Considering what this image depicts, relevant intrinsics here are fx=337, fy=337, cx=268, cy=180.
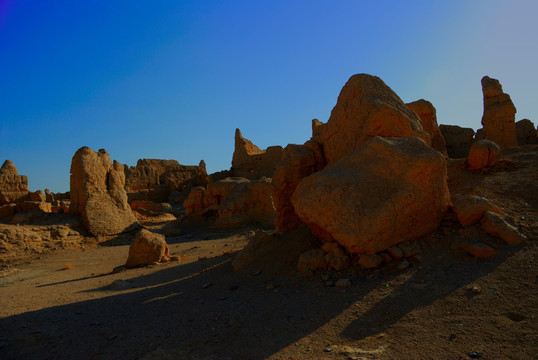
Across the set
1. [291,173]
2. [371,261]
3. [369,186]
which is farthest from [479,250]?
[291,173]

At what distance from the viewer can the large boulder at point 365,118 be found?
16.0ft

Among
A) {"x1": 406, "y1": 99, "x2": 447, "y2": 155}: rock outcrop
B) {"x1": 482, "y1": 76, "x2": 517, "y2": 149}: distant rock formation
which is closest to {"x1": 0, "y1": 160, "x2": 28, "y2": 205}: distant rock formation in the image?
{"x1": 406, "y1": 99, "x2": 447, "y2": 155}: rock outcrop

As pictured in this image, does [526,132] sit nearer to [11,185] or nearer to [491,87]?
[491,87]

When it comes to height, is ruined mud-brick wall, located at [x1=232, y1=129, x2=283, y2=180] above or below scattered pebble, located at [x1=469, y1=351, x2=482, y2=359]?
above

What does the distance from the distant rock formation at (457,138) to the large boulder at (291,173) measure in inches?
330

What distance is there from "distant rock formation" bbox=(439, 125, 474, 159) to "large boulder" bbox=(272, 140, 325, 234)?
27.5 feet

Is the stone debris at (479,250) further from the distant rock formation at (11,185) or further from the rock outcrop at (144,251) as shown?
the distant rock formation at (11,185)

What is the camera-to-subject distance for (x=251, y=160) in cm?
2448

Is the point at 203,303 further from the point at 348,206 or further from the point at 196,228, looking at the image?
the point at 196,228

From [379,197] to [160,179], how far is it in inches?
967

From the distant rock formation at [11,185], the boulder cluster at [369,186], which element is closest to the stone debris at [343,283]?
the boulder cluster at [369,186]

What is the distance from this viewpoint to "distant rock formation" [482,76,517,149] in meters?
11.0

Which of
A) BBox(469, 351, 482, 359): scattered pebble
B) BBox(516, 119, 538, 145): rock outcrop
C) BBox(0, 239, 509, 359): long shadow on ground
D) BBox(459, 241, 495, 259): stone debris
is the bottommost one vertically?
BBox(469, 351, 482, 359): scattered pebble

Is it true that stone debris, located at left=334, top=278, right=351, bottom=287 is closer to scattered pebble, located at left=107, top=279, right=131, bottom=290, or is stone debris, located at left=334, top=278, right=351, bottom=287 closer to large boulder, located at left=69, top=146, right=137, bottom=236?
scattered pebble, located at left=107, top=279, right=131, bottom=290
